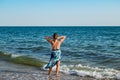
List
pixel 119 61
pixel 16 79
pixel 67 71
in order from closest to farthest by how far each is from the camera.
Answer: pixel 16 79
pixel 67 71
pixel 119 61

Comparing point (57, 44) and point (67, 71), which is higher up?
point (57, 44)

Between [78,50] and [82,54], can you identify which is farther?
[78,50]

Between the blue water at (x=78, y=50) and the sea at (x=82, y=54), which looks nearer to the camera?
the sea at (x=82, y=54)

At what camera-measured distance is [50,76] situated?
1149 cm

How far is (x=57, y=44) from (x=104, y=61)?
624 cm

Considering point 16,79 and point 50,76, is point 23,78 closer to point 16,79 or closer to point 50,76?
point 16,79

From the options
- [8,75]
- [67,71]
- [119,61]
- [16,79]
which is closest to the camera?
[16,79]

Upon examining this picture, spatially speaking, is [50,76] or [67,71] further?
[67,71]

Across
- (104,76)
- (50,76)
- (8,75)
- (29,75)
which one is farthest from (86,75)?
(8,75)

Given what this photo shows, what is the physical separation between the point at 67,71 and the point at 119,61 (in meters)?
4.83

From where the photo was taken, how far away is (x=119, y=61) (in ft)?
53.6

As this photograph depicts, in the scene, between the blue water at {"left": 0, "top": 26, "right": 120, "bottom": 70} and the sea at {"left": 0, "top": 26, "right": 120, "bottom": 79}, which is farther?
the blue water at {"left": 0, "top": 26, "right": 120, "bottom": 70}

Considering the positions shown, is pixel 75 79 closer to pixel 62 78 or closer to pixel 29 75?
pixel 62 78

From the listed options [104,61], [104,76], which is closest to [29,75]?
[104,76]
